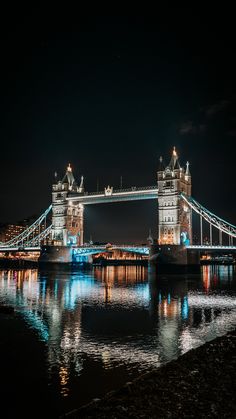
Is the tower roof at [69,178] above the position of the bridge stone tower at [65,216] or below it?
above

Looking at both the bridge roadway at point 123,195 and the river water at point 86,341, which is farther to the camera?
the bridge roadway at point 123,195

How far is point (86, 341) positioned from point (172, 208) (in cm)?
4293

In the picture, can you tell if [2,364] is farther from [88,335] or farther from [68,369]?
[88,335]

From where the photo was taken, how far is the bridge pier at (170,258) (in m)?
51.0

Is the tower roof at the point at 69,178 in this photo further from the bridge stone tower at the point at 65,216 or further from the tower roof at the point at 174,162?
the tower roof at the point at 174,162

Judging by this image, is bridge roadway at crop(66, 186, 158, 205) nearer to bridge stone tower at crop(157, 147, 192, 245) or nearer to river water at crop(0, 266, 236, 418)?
bridge stone tower at crop(157, 147, 192, 245)

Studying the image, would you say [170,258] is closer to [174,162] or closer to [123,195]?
[123,195]

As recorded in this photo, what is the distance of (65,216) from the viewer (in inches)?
2731

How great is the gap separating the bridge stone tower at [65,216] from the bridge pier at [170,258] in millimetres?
21560

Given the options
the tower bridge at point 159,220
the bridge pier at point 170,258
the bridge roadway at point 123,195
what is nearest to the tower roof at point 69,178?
the tower bridge at point 159,220

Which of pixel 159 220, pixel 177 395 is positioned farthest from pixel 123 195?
pixel 177 395

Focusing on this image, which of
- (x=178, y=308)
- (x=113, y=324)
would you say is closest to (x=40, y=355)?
(x=113, y=324)

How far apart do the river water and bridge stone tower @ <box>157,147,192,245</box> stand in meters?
28.2

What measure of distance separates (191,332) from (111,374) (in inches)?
255
